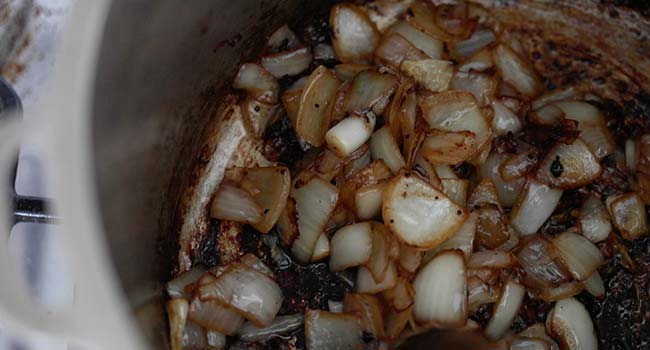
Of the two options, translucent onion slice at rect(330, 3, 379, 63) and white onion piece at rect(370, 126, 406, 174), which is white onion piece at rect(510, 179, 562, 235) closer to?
white onion piece at rect(370, 126, 406, 174)

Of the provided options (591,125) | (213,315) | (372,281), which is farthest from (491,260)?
(213,315)

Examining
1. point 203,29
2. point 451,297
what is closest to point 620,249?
point 451,297

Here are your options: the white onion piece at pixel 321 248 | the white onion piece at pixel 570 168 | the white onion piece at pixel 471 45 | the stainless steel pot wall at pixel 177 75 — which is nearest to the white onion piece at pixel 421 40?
the white onion piece at pixel 471 45

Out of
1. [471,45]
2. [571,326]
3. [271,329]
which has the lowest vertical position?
[571,326]

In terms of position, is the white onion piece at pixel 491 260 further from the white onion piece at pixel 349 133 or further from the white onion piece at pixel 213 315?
the white onion piece at pixel 213 315

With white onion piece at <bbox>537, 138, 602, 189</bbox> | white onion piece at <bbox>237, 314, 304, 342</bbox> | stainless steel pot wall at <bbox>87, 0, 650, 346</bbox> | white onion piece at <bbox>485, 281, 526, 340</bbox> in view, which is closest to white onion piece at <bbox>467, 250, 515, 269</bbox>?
white onion piece at <bbox>485, 281, 526, 340</bbox>

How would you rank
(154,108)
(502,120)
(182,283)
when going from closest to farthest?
(154,108) → (182,283) → (502,120)

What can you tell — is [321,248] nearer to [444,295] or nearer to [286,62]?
[444,295]
